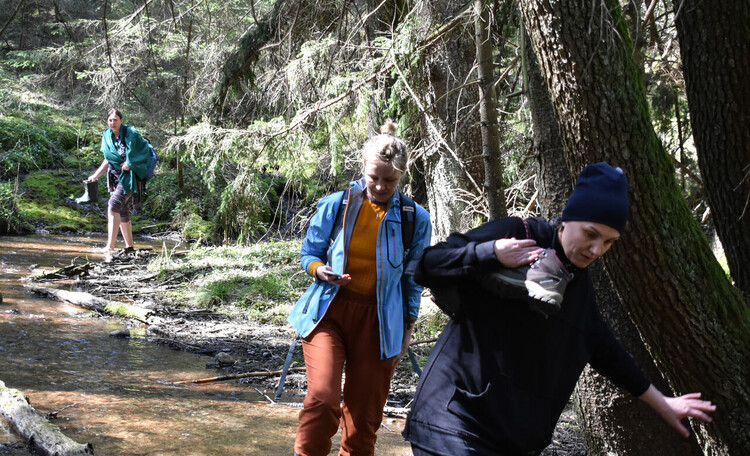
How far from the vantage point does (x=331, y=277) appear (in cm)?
363

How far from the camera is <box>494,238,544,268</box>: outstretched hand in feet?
7.79

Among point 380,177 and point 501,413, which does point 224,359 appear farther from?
point 501,413

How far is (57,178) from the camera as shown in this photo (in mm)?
20219

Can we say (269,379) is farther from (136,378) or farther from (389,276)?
(389,276)

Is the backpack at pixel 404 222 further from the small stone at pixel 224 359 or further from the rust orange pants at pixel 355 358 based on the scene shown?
the small stone at pixel 224 359

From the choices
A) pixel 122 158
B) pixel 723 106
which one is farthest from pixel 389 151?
pixel 122 158

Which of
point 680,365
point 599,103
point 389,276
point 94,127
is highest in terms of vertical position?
point 94,127

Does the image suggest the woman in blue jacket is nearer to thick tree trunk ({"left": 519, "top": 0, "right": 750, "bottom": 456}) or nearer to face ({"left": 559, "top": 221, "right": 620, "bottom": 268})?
thick tree trunk ({"left": 519, "top": 0, "right": 750, "bottom": 456})

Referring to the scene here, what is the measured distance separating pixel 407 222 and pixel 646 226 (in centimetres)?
126

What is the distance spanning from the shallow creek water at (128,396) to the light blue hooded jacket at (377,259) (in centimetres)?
138

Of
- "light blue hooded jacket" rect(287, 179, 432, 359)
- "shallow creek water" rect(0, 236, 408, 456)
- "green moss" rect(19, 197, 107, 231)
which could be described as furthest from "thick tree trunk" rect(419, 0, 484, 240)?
"green moss" rect(19, 197, 107, 231)

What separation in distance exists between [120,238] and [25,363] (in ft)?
39.7

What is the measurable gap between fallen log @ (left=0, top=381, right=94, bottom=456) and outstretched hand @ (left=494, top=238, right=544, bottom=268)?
2.71m

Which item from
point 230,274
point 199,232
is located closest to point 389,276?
point 230,274
